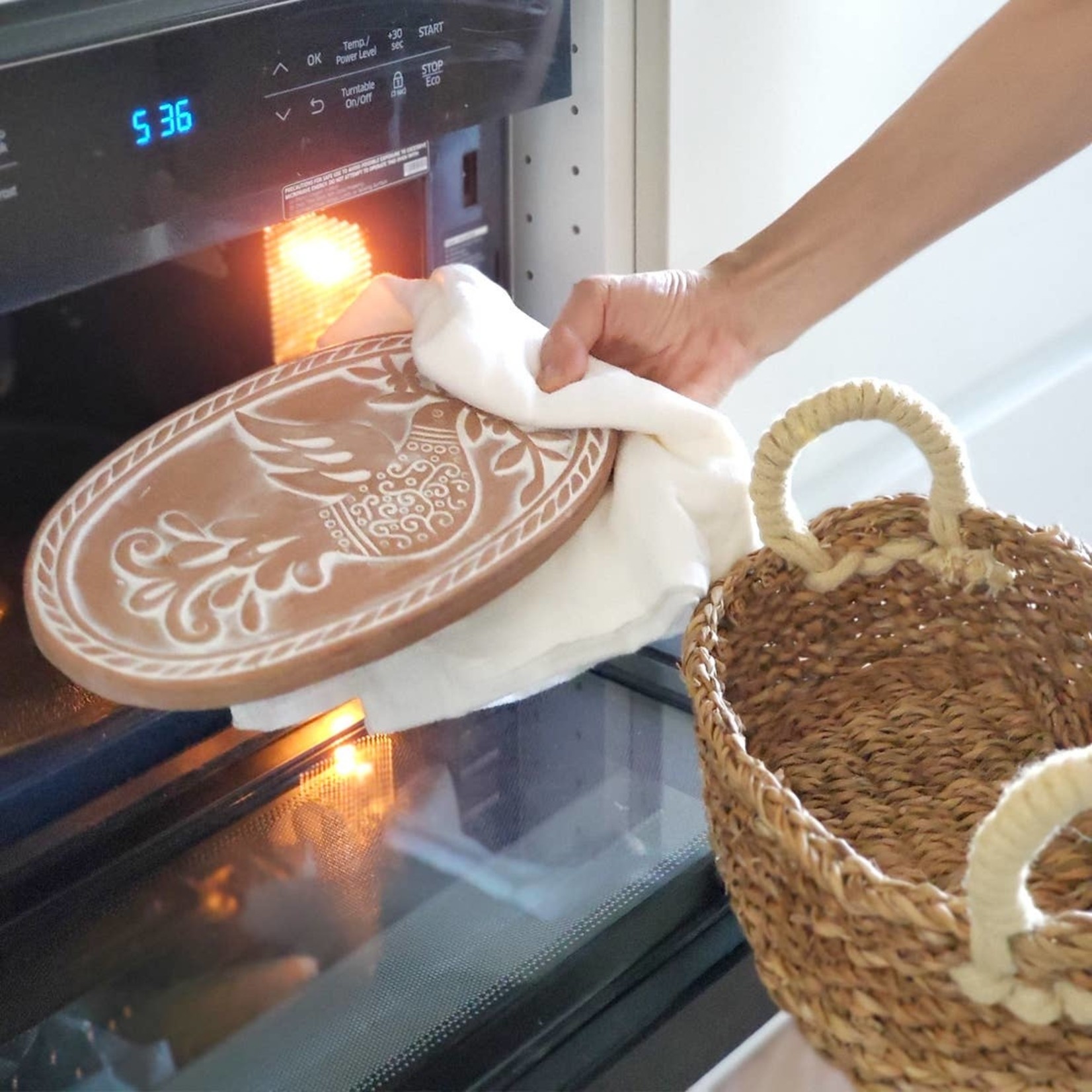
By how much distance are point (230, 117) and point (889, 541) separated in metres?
0.38

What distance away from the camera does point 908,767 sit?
763 millimetres

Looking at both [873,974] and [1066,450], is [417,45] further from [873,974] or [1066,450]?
[1066,450]

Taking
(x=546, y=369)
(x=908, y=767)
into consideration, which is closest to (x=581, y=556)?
(x=546, y=369)

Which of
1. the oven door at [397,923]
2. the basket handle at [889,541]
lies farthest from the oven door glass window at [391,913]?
the basket handle at [889,541]

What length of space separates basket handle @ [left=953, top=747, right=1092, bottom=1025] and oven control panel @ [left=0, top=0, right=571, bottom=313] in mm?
450

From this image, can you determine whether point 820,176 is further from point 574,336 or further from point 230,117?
point 230,117

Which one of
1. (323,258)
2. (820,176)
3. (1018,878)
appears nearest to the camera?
(1018,878)

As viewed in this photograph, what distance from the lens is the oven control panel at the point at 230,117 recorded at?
0.62 meters

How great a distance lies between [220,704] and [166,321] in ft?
1.25

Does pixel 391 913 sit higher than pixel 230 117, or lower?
lower

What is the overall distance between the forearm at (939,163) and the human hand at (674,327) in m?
0.01

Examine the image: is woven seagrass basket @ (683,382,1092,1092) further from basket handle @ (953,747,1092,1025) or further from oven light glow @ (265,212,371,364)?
oven light glow @ (265,212,371,364)

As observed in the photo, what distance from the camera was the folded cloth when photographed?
667mm

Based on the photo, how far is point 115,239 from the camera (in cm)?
66
